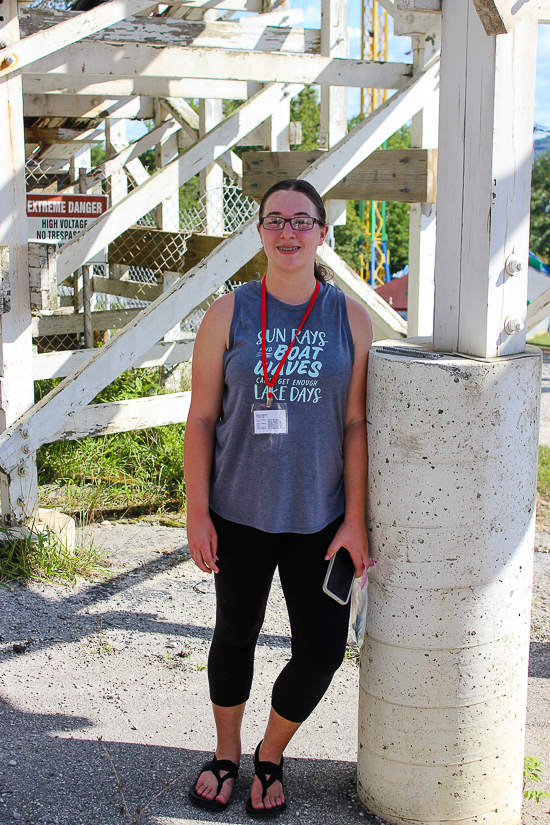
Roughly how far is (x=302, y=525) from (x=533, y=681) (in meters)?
1.73

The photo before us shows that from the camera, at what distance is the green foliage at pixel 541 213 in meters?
44.2

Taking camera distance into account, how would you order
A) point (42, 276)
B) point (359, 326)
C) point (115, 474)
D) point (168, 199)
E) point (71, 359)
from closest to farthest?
1. point (359, 326)
2. point (42, 276)
3. point (71, 359)
4. point (115, 474)
5. point (168, 199)

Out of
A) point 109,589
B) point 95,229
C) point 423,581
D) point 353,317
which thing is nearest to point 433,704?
point 423,581

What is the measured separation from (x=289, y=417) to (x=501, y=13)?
1.15 metres

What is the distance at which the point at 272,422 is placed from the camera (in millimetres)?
2342

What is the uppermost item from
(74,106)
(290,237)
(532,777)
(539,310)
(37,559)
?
(74,106)

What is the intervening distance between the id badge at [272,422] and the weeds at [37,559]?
7.76 ft

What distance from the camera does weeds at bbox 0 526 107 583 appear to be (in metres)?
4.27

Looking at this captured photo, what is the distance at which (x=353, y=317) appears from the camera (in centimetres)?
247

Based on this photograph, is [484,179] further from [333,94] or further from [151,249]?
[151,249]

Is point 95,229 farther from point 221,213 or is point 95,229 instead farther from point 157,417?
point 221,213

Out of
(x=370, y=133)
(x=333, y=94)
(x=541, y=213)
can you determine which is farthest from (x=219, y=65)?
(x=541, y=213)

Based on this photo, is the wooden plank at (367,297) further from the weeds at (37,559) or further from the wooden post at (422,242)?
the weeds at (37,559)

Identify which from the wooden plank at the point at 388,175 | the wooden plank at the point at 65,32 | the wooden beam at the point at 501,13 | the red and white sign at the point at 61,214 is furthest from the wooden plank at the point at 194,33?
the wooden beam at the point at 501,13
